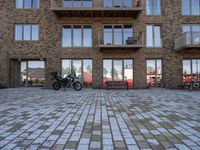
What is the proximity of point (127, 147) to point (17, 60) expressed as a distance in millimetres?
16719

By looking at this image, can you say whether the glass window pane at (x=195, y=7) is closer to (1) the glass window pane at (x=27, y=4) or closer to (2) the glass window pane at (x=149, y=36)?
(2) the glass window pane at (x=149, y=36)

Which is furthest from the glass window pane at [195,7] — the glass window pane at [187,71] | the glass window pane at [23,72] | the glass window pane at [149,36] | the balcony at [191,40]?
the glass window pane at [23,72]

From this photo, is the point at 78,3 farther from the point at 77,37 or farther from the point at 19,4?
the point at 19,4

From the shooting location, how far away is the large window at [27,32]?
17.2 metres

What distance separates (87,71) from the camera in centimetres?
1720

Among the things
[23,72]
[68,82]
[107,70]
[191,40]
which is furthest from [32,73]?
[191,40]

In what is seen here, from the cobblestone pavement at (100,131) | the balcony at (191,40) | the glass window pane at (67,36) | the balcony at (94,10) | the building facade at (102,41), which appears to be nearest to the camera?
the cobblestone pavement at (100,131)

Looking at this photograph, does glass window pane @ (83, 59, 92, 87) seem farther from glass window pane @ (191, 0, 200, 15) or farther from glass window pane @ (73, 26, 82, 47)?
glass window pane @ (191, 0, 200, 15)

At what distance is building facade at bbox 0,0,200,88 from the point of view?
1692 cm

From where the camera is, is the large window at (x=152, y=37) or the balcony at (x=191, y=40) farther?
the large window at (x=152, y=37)

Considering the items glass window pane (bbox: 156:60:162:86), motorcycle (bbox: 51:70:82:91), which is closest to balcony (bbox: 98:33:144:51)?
glass window pane (bbox: 156:60:162:86)

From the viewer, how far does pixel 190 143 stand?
10.6 feet

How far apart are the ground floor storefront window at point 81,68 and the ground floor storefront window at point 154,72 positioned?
4906 mm

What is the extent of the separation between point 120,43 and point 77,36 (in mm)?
3671
